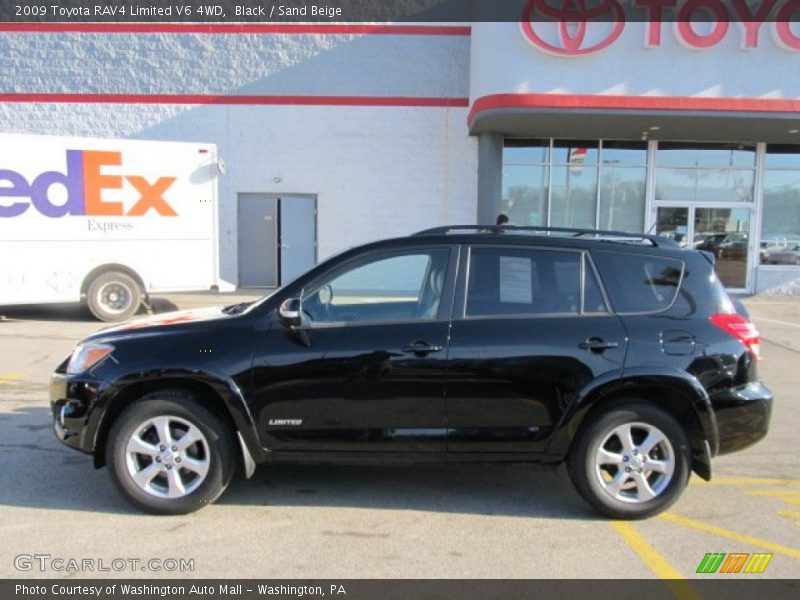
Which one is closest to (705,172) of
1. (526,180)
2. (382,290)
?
(526,180)

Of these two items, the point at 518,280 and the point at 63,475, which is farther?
the point at 63,475

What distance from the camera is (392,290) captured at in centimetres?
416

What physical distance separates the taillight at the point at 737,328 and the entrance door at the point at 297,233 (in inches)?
479

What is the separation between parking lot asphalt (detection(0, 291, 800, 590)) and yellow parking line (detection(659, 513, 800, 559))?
1cm

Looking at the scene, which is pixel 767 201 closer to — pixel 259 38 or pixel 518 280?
pixel 259 38

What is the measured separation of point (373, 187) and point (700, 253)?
11468 mm

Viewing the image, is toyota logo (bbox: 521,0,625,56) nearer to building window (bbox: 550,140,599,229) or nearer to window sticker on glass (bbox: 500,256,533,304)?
building window (bbox: 550,140,599,229)

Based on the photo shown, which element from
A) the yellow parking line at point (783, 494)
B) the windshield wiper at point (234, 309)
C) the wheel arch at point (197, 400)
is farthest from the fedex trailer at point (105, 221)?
the yellow parking line at point (783, 494)

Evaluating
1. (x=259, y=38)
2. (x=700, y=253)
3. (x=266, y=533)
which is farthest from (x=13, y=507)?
(x=259, y=38)

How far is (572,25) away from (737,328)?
10024mm

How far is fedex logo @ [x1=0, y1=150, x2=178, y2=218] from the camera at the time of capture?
10133 mm

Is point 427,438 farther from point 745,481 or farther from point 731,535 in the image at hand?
point 745,481

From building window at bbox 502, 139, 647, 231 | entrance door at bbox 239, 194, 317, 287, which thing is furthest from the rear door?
entrance door at bbox 239, 194, 317, 287

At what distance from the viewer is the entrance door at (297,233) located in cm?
1535
